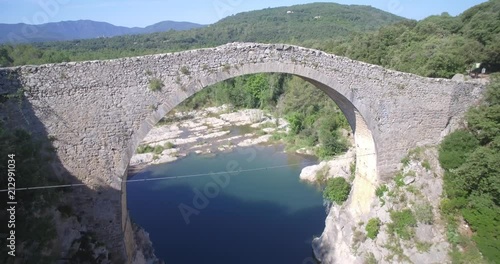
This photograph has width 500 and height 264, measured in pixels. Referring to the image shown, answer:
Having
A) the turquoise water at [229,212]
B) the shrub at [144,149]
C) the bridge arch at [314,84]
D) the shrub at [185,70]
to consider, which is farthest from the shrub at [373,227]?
the shrub at [144,149]

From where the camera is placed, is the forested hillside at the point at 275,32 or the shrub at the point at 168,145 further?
the forested hillside at the point at 275,32

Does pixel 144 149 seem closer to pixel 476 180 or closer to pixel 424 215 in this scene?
pixel 424 215

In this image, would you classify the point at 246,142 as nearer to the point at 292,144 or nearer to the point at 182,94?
the point at 292,144

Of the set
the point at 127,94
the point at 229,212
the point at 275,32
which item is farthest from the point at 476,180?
the point at 275,32

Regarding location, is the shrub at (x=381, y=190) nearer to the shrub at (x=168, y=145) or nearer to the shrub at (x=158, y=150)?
the shrub at (x=158, y=150)

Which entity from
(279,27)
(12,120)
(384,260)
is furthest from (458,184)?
(279,27)

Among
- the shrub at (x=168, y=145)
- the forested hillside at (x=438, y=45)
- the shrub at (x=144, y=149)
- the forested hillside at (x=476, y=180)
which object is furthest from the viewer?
the shrub at (x=168, y=145)

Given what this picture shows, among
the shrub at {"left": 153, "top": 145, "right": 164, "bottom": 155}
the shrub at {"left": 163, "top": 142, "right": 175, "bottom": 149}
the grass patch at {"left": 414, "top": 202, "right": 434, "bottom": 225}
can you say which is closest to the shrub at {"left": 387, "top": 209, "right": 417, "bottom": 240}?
the grass patch at {"left": 414, "top": 202, "right": 434, "bottom": 225}
